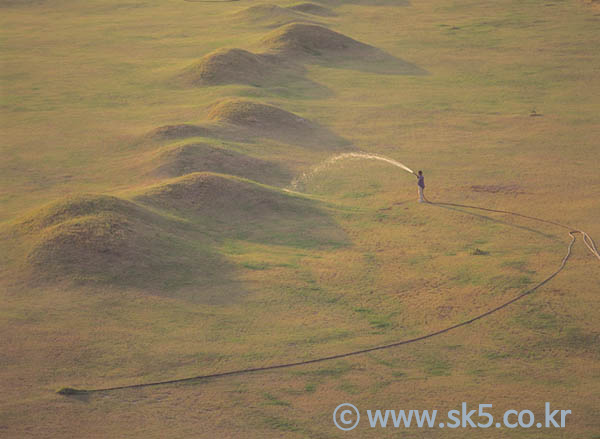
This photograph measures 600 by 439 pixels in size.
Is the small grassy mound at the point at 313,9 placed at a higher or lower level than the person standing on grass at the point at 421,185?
higher

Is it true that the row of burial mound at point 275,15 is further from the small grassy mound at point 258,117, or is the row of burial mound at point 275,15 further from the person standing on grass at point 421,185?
the person standing on grass at point 421,185

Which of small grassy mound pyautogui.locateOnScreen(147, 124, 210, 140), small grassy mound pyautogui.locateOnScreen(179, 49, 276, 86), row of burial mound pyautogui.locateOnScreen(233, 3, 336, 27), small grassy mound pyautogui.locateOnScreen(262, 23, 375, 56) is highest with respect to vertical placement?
row of burial mound pyautogui.locateOnScreen(233, 3, 336, 27)

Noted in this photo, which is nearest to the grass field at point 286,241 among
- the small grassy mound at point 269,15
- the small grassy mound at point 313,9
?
the small grassy mound at point 269,15

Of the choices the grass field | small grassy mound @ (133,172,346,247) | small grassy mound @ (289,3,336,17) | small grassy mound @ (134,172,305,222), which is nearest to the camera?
the grass field

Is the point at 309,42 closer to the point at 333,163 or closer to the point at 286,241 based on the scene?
the point at 333,163

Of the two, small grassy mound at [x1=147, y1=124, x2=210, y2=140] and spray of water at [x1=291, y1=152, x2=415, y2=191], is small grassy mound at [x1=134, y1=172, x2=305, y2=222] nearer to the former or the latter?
spray of water at [x1=291, y1=152, x2=415, y2=191]

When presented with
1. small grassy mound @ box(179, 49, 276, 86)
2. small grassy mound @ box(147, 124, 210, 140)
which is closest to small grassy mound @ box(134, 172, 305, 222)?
small grassy mound @ box(147, 124, 210, 140)
